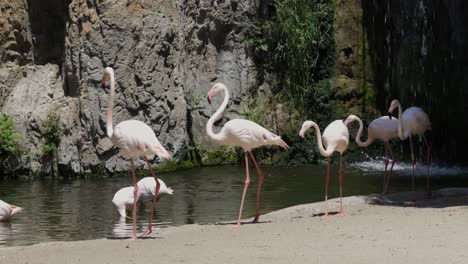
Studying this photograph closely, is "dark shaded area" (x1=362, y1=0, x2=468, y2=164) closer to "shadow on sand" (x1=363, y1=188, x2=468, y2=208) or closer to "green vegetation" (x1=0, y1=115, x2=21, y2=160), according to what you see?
"shadow on sand" (x1=363, y1=188, x2=468, y2=208)

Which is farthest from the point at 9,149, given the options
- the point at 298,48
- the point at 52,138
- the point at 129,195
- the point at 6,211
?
the point at 298,48

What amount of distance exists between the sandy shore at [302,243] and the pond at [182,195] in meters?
1.24

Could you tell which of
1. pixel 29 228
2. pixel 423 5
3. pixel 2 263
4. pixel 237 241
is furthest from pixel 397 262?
pixel 423 5

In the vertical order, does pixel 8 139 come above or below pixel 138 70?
below

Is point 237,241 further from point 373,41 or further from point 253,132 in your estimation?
point 373,41

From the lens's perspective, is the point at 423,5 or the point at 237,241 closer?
the point at 237,241

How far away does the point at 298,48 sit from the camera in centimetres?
1571

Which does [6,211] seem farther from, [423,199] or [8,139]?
[8,139]

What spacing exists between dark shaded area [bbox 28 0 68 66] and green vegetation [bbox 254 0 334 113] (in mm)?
3369

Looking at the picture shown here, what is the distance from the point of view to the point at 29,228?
31.2 ft

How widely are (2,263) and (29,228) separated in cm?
293

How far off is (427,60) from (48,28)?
6423 mm

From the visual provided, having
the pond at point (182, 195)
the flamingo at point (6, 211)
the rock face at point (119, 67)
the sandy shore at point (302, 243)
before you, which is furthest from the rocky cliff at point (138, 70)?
the sandy shore at point (302, 243)

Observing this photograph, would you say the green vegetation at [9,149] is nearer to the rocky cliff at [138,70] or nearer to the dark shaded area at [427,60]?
the rocky cliff at [138,70]
